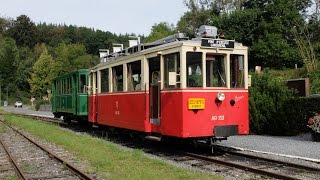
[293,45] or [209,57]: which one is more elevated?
[293,45]

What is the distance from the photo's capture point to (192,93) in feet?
38.8

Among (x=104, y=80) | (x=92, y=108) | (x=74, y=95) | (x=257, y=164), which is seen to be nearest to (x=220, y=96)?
(x=257, y=164)

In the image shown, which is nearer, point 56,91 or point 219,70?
point 219,70

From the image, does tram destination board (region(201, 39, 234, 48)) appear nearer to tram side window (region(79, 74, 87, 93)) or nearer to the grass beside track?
the grass beside track

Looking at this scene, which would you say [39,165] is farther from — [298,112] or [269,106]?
[298,112]

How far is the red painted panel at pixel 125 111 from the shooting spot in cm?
1341

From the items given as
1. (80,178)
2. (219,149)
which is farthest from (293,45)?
(80,178)

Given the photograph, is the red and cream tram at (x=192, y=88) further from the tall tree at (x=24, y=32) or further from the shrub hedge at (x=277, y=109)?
the tall tree at (x=24, y=32)

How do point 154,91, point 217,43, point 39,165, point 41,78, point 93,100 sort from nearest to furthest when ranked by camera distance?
1. point 39,165
2. point 217,43
3. point 154,91
4. point 93,100
5. point 41,78

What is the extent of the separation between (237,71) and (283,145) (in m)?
3.26

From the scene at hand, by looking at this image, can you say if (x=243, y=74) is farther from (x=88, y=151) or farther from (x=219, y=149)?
(x=88, y=151)

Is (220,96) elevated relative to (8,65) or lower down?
lower down

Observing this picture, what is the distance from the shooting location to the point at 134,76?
14.2 m

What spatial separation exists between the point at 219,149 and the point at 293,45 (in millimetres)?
39652
